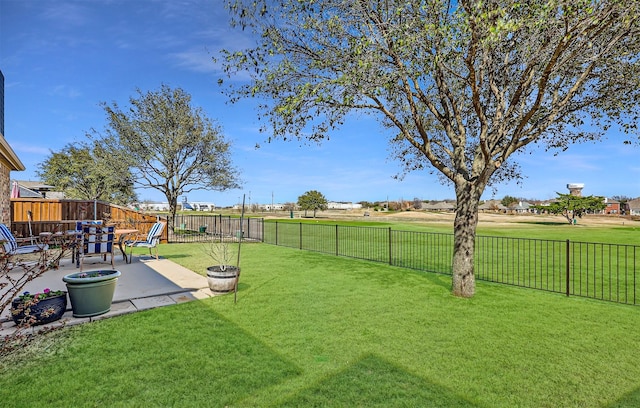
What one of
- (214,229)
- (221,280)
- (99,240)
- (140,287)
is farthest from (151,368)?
(214,229)

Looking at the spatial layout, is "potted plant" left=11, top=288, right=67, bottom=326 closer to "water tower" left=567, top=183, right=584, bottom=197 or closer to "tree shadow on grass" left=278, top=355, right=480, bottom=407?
"tree shadow on grass" left=278, top=355, right=480, bottom=407

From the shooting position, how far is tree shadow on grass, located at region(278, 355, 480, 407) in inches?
98.0

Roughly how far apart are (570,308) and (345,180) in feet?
138

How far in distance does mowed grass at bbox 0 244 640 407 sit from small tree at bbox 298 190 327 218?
58684mm

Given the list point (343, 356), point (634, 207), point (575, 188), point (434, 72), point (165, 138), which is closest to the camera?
point (343, 356)

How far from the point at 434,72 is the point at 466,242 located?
319 centimetres

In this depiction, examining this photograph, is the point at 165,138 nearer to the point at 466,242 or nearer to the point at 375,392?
the point at 466,242

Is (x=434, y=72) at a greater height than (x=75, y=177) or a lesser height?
lesser

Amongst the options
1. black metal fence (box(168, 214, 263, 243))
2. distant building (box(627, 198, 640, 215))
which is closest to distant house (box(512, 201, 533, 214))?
distant building (box(627, 198, 640, 215))

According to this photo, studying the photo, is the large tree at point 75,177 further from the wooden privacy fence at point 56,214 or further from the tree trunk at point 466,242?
the tree trunk at point 466,242

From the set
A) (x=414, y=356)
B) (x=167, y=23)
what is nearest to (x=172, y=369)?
(x=414, y=356)

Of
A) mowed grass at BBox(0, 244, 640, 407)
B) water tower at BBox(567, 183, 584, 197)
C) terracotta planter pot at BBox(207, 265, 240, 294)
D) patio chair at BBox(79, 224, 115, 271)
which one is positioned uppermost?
water tower at BBox(567, 183, 584, 197)

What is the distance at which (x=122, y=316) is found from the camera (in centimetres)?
442

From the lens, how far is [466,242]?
18.9ft
